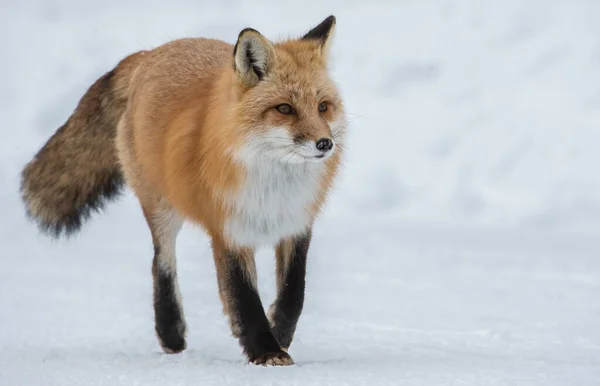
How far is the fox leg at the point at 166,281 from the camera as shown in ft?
21.3

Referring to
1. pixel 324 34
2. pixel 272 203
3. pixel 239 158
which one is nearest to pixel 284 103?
pixel 239 158

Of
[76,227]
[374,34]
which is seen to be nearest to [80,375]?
[76,227]

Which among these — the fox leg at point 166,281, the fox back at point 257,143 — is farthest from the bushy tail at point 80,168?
the fox back at point 257,143

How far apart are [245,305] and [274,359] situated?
1.24ft

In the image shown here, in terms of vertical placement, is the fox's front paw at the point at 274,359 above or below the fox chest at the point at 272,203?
below

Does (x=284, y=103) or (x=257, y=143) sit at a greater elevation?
(x=284, y=103)

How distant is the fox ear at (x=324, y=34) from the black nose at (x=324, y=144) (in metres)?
0.94

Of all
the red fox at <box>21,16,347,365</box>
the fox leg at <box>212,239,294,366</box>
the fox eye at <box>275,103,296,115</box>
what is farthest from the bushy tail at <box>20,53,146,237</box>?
the fox eye at <box>275,103,296,115</box>

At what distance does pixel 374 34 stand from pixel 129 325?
7.95 meters

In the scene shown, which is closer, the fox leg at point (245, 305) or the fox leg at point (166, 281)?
the fox leg at point (245, 305)

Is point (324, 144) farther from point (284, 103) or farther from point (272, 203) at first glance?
point (272, 203)

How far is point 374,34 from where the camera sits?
45.8 ft

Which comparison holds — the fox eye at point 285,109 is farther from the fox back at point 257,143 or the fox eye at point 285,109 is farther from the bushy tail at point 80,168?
the bushy tail at point 80,168

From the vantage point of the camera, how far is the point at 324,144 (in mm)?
4879
